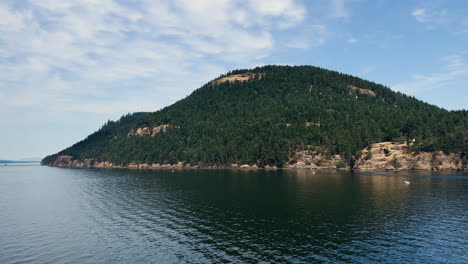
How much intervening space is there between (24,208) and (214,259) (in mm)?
77410

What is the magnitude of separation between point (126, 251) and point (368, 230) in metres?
45.5

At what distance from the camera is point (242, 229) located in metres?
63.2

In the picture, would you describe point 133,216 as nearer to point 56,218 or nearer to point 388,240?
point 56,218

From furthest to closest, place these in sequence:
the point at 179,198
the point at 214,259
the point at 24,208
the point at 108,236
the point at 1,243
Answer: the point at 179,198
the point at 24,208
the point at 108,236
the point at 1,243
the point at 214,259

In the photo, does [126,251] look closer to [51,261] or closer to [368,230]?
[51,261]

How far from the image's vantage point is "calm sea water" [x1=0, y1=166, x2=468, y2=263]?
4791 cm

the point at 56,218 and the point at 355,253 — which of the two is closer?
the point at 355,253

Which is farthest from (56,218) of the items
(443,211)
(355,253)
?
(443,211)

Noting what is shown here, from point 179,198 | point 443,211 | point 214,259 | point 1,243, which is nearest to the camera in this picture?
point 214,259

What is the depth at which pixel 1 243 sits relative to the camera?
56094mm

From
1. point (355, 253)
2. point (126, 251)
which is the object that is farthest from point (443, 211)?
point (126, 251)

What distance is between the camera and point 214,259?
46281 millimetres

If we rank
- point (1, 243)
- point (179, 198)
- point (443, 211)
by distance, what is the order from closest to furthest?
1. point (1, 243)
2. point (443, 211)
3. point (179, 198)

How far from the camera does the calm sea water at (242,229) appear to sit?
4791 cm
